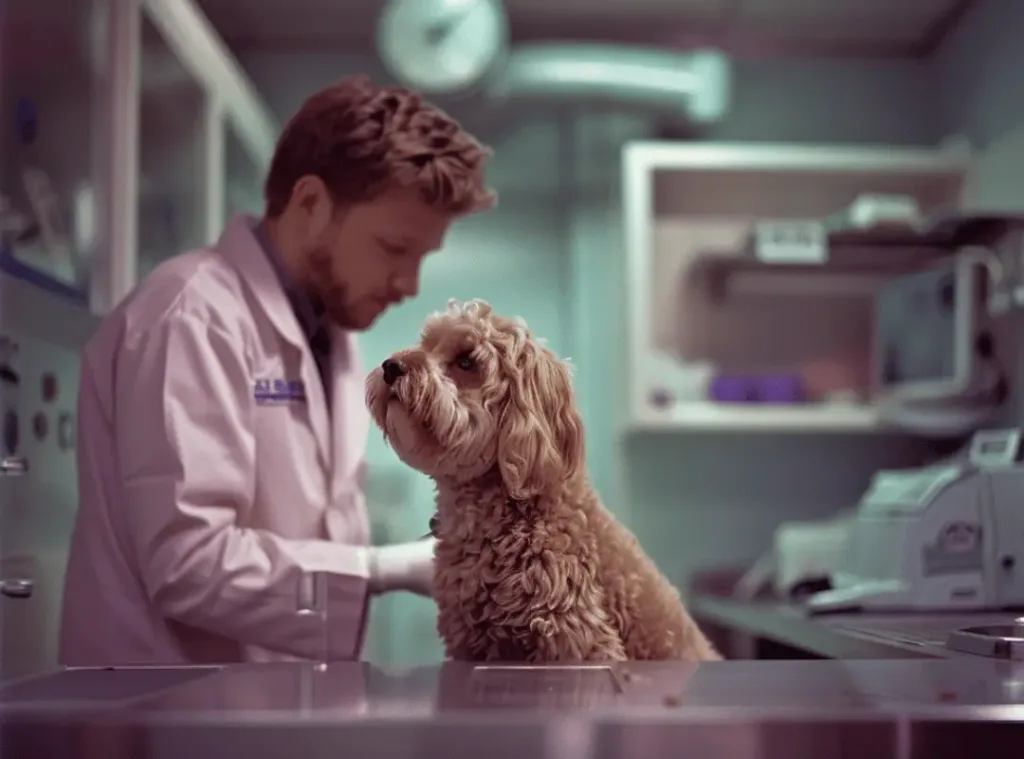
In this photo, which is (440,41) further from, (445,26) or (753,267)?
(753,267)

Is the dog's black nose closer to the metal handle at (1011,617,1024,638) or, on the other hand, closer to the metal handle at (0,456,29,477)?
the metal handle at (0,456,29,477)

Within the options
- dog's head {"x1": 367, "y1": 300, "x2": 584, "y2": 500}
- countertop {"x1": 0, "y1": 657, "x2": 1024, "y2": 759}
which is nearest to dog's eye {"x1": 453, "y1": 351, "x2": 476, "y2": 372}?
dog's head {"x1": 367, "y1": 300, "x2": 584, "y2": 500}

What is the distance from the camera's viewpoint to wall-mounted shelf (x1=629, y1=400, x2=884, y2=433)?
259 cm

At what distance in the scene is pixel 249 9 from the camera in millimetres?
2254

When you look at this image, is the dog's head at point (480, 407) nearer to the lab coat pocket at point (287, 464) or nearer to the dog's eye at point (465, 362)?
the dog's eye at point (465, 362)

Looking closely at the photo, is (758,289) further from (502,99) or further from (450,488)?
(450,488)

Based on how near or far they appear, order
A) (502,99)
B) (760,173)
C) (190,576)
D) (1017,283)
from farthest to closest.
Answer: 1. (760,173)
2. (502,99)
3. (1017,283)
4. (190,576)

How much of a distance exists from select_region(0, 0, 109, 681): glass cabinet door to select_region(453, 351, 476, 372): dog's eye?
0.55 metres

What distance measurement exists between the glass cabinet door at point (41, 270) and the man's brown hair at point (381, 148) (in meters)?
0.38

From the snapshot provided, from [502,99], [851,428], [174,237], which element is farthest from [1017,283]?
[174,237]

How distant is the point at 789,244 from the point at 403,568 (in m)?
1.68

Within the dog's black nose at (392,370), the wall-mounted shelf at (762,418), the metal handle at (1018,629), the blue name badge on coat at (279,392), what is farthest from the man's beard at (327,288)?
the wall-mounted shelf at (762,418)

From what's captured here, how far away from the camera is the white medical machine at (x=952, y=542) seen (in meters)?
1.60

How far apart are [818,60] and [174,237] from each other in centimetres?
191
